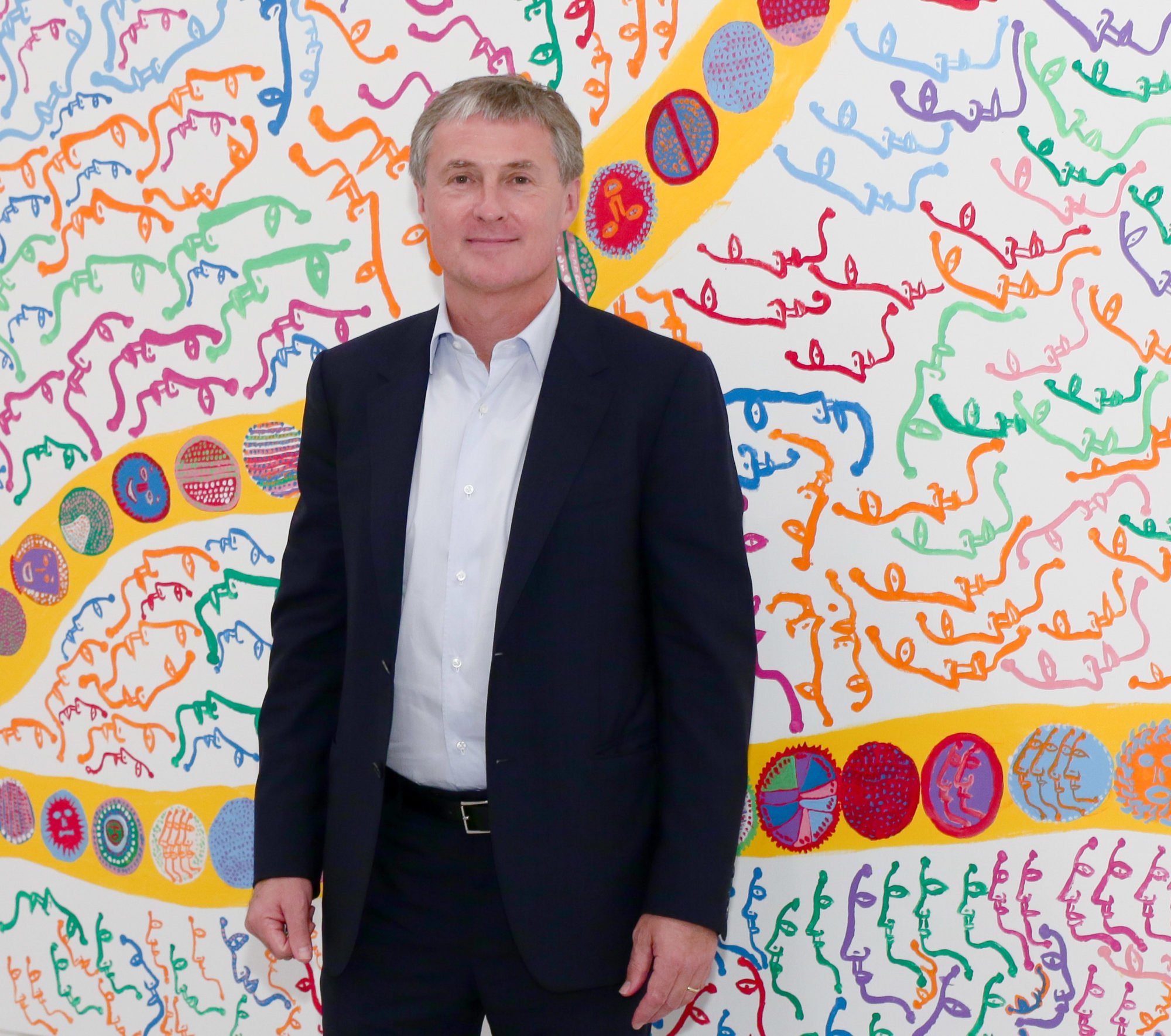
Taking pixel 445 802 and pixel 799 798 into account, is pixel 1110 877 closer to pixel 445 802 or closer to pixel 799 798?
pixel 799 798

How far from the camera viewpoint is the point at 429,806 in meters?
1.29

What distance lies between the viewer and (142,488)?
6.59 feet

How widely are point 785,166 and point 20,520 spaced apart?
1.59 meters

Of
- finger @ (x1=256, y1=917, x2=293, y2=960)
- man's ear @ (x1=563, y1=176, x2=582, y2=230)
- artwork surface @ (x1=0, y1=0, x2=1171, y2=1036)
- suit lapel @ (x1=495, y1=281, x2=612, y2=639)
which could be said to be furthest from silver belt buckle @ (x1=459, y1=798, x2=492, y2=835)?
man's ear @ (x1=563, y1=176, x2=582, y2=230)

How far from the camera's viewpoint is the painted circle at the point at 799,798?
5.55 ft

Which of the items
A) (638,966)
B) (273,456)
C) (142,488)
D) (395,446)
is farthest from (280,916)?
(142,488)

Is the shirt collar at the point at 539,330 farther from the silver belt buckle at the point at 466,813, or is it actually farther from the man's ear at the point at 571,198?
the silver belt buckle at the point at 466,813

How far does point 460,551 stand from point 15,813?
143 cm

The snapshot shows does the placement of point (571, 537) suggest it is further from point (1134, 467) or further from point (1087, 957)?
point (1087, 957)

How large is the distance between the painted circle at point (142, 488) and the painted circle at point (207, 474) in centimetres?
4

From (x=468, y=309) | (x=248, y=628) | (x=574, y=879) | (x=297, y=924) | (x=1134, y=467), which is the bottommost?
(x=297, y=924)

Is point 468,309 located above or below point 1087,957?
above

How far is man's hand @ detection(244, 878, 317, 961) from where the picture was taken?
1.36 metres

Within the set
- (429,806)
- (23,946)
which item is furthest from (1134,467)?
(23,946)
